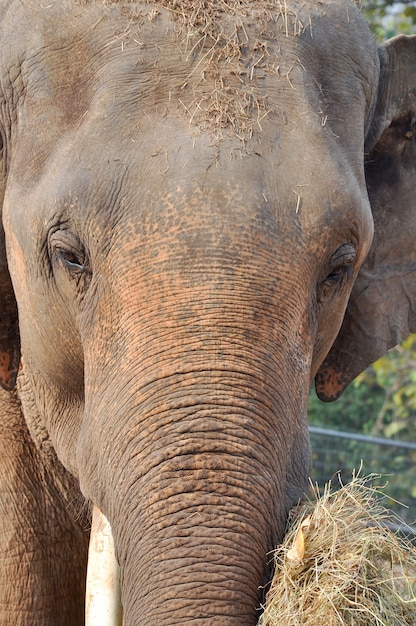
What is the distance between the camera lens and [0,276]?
352 cm

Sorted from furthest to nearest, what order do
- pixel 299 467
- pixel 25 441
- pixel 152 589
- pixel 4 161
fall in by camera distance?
1. pixel 25 441
2. pixel 4 161
3. pixel 299 467
4. pixel 152 589

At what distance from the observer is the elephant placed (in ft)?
8.18

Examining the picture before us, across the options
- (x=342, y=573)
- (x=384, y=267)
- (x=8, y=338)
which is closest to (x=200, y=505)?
(x=342, y=573)

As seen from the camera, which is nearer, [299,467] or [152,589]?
[152,589]

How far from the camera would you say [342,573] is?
2.39 m

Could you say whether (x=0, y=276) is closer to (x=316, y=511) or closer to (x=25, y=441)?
(x=25, y=441)

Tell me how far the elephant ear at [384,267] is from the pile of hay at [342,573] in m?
1.35

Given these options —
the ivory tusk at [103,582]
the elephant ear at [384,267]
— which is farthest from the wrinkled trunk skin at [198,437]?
the elephant ear at [384,267]

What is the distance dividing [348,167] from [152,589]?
1190 millimetres

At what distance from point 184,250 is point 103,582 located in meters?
0.97

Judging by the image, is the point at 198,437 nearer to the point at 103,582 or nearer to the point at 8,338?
the point at 103,582

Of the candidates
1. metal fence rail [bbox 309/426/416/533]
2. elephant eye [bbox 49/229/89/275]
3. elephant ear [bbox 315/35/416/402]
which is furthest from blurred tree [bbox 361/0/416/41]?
elephant eye [bbox 49/229/89/275]

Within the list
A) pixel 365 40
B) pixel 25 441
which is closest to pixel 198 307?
pixel 365 40

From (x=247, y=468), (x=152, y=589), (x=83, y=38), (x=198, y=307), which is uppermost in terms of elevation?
(x=83, y=38)
